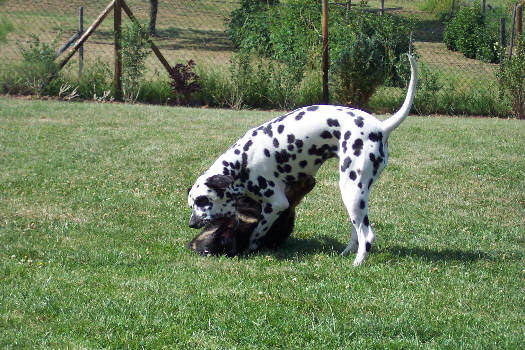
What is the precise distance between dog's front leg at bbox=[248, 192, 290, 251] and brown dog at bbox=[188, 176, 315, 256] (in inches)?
1.9

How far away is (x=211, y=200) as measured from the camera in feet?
19.8

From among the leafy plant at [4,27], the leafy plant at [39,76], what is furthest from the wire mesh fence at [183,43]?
the leafy plant at [4,27]

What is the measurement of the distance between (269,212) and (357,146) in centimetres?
105

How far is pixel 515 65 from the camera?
573 inches

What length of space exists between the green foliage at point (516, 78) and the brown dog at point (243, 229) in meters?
9.79

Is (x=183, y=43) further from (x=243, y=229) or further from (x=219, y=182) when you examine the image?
(x=219, y=182)

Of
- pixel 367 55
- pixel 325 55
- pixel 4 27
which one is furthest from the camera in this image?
pixel 325 55

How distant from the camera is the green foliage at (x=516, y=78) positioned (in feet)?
47.6

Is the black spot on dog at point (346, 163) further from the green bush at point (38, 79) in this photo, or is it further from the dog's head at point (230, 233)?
the green bush at point (38, 79)

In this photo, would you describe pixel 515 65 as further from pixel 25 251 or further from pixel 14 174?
pixel 25 251

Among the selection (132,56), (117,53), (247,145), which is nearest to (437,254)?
(247,145)

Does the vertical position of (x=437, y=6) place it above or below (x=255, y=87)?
above

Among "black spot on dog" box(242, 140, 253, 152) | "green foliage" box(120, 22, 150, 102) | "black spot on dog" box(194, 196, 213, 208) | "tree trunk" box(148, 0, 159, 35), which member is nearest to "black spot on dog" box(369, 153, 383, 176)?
"black spot on dog" box(242, 140, 253, 152)

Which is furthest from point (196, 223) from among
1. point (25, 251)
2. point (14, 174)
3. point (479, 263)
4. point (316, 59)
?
point (316, 59)
